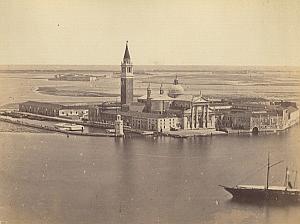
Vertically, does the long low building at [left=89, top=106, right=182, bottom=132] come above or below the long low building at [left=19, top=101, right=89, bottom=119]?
below

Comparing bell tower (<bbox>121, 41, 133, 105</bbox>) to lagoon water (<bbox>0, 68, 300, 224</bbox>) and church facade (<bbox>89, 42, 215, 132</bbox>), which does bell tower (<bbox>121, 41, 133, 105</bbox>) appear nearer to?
church facade (<bbox>89, 42, 215, 132</bbox>)

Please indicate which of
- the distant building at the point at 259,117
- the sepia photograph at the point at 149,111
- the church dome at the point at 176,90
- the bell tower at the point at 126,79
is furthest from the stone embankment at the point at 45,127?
the distant building at the point at 259,117

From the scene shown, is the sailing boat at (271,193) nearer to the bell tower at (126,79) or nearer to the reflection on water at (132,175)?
the reflection on water at (132,175)

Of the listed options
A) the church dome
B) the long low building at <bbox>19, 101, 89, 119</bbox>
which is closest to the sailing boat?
the church dome

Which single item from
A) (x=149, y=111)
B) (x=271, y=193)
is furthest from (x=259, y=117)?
(x=149, y=111)

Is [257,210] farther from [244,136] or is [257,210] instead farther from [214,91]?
[214,91]

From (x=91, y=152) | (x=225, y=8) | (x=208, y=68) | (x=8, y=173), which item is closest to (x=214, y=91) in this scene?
(x=208, y=68)
